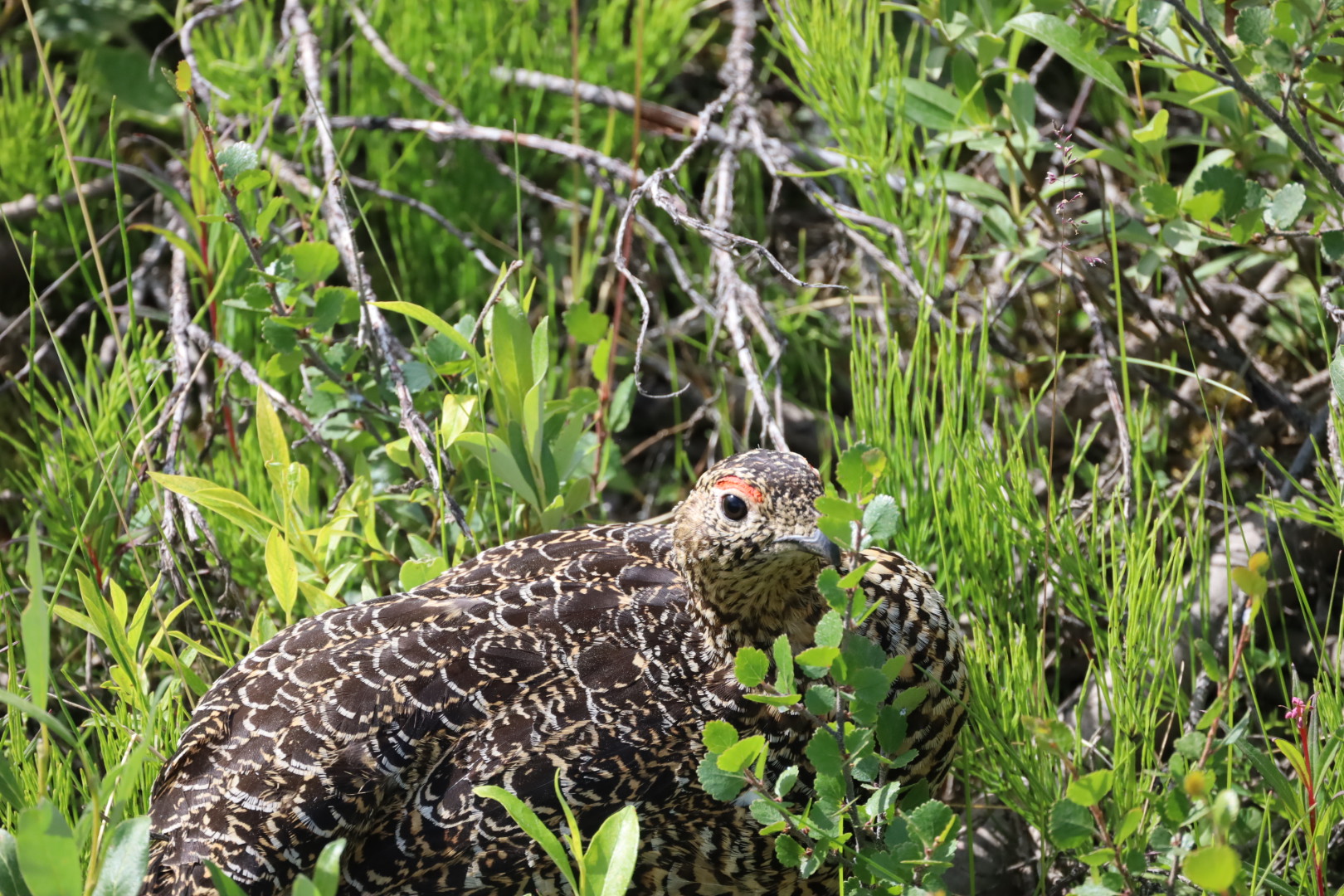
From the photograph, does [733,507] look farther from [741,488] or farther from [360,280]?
[360,280]

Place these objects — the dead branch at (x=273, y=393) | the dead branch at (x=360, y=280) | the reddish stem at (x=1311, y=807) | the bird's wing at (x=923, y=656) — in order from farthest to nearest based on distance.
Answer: the dead branch at (x=273, y=393) < the dead branch at (x=360, y=280) < the bird's wing at (x=923, y=656) < the reddish stem at (x=1311, y=807)

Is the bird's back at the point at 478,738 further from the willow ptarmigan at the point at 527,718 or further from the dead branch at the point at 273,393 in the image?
the dead branch at the point at 273,393

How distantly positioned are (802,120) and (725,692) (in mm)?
2748

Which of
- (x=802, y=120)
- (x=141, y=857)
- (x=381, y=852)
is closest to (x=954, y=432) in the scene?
(x=381, y=852)

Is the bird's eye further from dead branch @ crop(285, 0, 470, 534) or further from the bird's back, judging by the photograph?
dead branch @ crop(285, 0, 470, 534)

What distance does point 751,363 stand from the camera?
11.0ft

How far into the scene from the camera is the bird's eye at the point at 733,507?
97.9 inches

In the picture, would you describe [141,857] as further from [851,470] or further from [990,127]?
[990,127]

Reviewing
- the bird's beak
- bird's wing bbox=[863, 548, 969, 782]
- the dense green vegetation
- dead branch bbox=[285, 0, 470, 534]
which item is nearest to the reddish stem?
the dense green vegetation

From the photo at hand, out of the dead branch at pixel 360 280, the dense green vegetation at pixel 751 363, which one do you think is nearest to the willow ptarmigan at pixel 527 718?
the dense green vegetation at pixel 751 363

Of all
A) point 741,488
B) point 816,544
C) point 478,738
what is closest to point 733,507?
point 741,488

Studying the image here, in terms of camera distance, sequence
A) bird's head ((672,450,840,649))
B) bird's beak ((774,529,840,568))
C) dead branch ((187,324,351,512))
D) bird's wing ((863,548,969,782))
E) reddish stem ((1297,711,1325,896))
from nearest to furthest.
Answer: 1. reddish stem ((1297,711,1325,896))
2. bird's beak ((774,529,840,568))
3. bird's head ((672,450,840,649))
4. bird's wing ((863,548,969,782))
5. dead branch ((187,324,351,512))

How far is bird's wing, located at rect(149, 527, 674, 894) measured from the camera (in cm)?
244

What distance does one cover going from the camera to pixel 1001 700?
2666 mm
